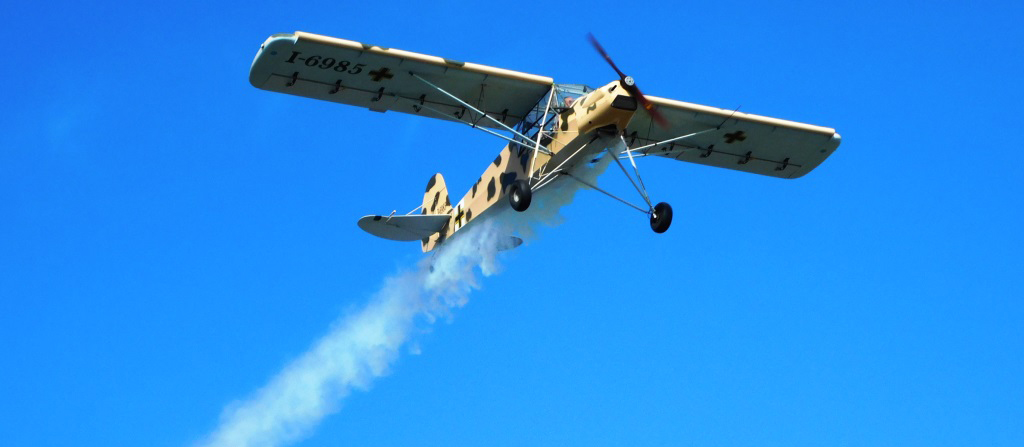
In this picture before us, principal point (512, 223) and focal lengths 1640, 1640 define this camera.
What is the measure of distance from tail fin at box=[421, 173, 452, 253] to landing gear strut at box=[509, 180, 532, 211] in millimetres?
5091

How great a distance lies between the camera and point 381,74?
84.4 ft

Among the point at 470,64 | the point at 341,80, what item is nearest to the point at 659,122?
the point at 470,64

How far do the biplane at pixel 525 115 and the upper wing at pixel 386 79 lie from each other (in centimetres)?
2

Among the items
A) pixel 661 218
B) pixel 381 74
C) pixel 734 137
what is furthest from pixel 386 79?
pixel 734 137

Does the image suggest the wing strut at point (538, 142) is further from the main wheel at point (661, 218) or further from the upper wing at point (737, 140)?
the main wheel at point (661, 218)

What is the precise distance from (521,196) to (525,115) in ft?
8.24

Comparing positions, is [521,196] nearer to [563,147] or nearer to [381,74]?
[563,147]

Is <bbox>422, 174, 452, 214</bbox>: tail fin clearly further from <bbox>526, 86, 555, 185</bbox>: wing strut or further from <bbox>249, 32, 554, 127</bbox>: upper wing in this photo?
<bbox>526, 86, 555, 185</bbox>: wing strut

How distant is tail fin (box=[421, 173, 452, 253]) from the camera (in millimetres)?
29750

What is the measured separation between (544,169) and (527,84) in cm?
148

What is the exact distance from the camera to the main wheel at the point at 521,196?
24.2m

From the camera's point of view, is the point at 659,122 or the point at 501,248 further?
the point at 501,248

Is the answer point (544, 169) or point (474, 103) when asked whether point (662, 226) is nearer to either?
point (544, 169)

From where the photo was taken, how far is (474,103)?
26281 mm
